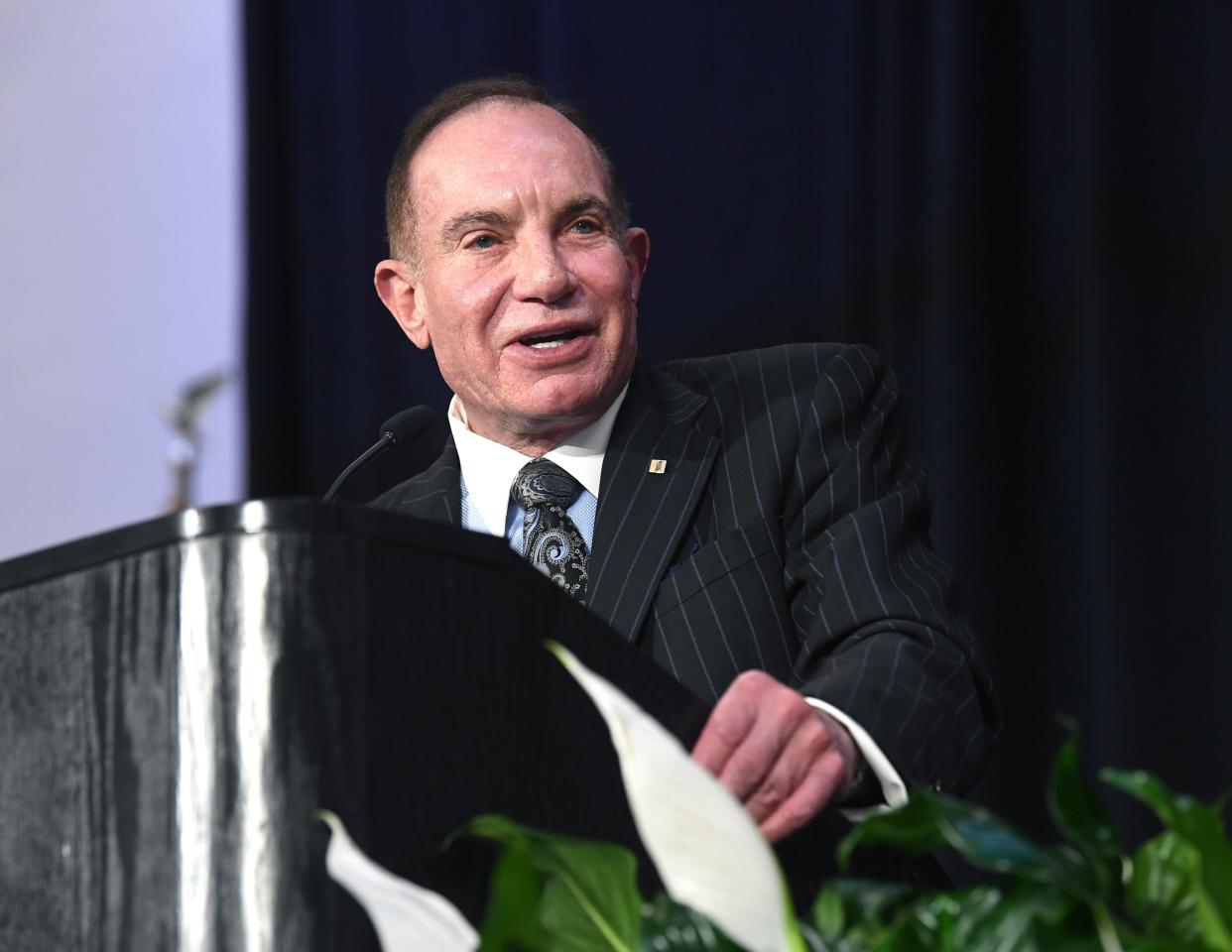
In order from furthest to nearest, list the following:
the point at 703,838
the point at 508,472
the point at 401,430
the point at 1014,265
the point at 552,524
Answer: the point at 1014,265 < the point at 508,472 < the point at 552,524 < the point at 401,430 < the point at 703,838

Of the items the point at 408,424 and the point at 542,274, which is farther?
the point at 542,274

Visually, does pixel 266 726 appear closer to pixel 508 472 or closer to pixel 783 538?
pixel 783 538

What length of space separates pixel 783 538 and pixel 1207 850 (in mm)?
1093

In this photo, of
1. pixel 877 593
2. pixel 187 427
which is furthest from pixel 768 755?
pixel 187 427

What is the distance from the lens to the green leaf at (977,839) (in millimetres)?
546

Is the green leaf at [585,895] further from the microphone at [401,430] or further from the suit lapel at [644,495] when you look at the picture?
the microphone at [401,430]

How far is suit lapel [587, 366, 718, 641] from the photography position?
61.0 inches

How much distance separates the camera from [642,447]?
5.61ft

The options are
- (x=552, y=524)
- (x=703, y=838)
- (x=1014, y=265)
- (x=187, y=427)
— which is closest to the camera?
(x=703, y=838)

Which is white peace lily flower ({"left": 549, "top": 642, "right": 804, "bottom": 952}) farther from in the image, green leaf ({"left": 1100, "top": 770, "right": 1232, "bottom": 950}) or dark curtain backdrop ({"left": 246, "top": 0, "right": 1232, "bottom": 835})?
dark curtain backdrop ({"left": 246, "top": 0, "right": 1232, "bottom": 835})

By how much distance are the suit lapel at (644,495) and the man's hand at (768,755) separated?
0.53 m

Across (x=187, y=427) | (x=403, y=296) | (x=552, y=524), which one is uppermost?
(x=187, y=427)

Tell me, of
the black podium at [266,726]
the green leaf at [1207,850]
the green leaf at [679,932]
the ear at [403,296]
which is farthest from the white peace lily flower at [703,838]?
the ear at [403,296]

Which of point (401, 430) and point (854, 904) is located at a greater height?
point (401, 430)
